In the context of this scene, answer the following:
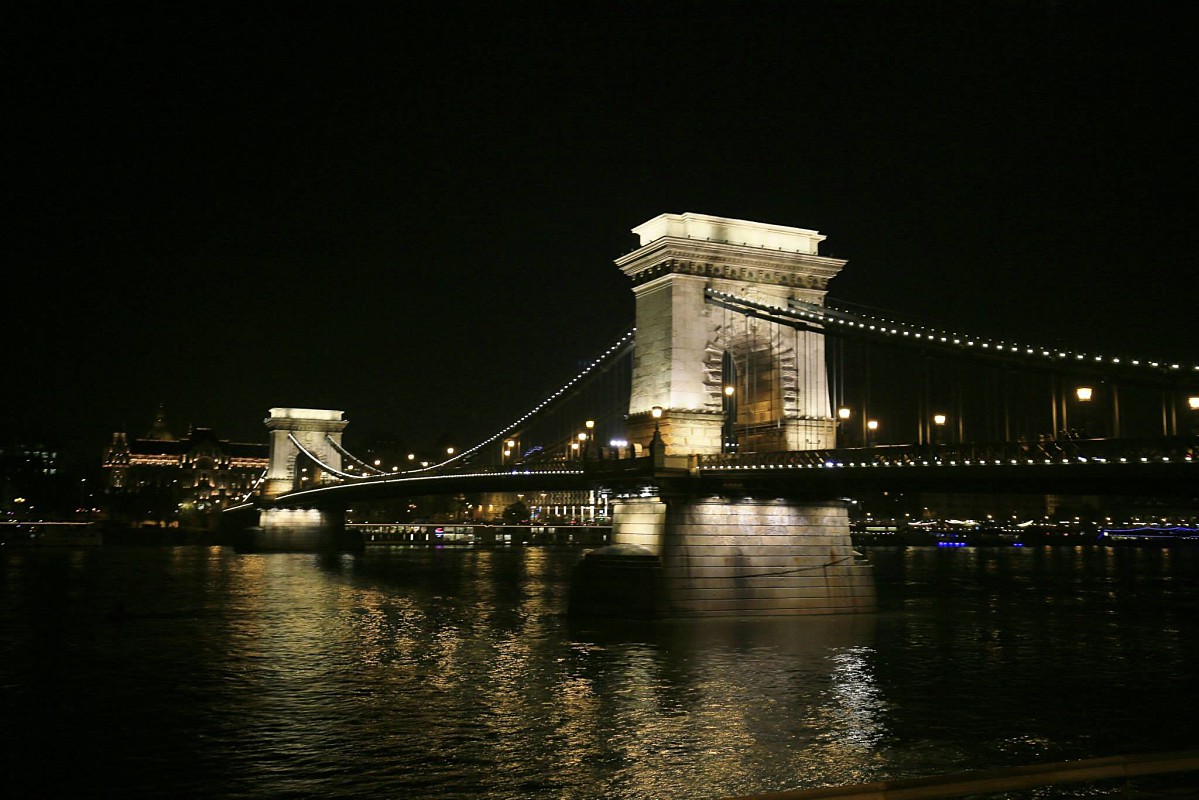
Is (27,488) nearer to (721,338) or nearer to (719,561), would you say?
(721,338)

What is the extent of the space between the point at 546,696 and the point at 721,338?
54.8ft

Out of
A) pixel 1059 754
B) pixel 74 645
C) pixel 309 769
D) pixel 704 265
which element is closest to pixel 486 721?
pixel 309 769

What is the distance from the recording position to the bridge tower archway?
10296cm

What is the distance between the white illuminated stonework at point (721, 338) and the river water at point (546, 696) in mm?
6680

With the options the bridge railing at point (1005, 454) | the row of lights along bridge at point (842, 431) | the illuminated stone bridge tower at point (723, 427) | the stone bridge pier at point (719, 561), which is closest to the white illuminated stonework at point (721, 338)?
the illuminated stone bridge tower at point (723, 427)

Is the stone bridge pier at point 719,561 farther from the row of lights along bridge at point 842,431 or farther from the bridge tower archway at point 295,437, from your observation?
the bridge tower archway at point 295,437

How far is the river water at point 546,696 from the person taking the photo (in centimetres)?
1670

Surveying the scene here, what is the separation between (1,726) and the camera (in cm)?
2039

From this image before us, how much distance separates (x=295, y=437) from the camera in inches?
4193

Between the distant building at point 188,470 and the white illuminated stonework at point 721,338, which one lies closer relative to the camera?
the white illuminated stonework at point 721,338

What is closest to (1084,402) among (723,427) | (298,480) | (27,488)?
(723,427)

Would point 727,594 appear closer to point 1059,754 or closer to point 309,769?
point 1059,754

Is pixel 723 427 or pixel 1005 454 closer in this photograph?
pixel 1005 454

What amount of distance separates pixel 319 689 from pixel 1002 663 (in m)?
15.8
